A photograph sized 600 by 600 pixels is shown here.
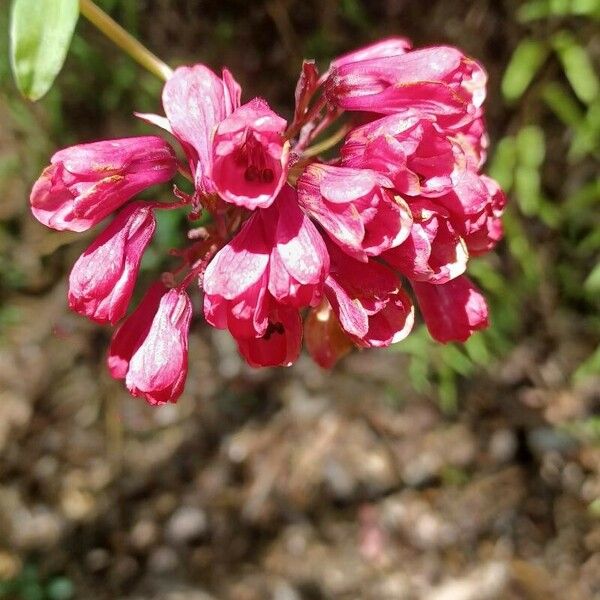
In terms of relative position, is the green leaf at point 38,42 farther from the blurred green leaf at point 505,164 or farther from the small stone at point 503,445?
the small stone at point 503,445

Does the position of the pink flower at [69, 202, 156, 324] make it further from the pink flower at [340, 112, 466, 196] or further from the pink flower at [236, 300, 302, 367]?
the pink flower at [340, 112, 466, 196]

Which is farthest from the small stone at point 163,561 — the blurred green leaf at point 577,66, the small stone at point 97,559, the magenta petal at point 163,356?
the blurred green leaf at point 577,66

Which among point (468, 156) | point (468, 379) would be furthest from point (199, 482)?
point (468, 156)

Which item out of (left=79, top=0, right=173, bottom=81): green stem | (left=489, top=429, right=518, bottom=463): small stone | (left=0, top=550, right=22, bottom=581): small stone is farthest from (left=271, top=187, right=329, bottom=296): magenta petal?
(left=0, top=550, right=22, bottom=581): small stone

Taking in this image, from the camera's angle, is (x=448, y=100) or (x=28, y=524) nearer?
(x=448, y=100)

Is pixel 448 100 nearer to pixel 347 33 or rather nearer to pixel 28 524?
pixel 347 33

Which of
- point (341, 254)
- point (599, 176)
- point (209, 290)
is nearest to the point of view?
point (209, 290)
